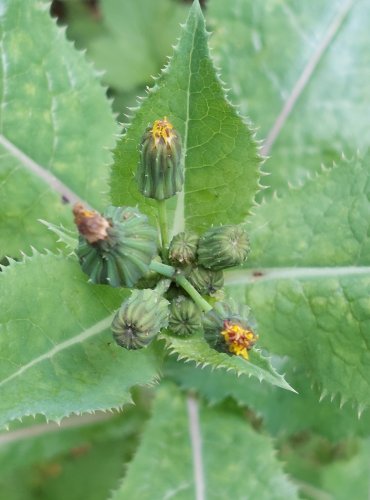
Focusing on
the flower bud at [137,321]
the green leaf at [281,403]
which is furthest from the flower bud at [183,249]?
the green leaf at [281,403]

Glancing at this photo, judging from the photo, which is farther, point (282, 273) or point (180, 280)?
point (282, 273)

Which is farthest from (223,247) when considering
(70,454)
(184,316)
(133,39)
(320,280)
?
(133,39)

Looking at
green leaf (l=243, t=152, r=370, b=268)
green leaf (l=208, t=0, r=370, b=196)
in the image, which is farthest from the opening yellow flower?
green leaf (l=208, t=0, r=370, b=196)

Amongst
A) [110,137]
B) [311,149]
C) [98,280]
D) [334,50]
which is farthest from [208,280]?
[334,50]

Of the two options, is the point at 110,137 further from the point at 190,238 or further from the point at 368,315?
the point at 368,315

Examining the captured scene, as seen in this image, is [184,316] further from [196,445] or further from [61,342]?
[196,445]

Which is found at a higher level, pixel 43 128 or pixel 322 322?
pixel 43 128
